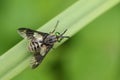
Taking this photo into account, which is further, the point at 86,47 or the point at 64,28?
the point at 86,47

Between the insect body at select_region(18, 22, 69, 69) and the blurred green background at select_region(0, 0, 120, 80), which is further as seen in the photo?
the blurred green background at select_region(0, 0, 120, 80)

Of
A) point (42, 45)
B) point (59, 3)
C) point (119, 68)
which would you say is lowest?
point (119, 68)

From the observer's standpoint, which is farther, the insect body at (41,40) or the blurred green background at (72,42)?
the blurred green background at (72,42)

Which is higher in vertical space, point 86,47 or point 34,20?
point 34,20

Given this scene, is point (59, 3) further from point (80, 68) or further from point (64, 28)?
point (64, 28)

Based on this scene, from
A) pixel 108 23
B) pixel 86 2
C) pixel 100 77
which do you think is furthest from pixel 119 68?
pixel 86 2

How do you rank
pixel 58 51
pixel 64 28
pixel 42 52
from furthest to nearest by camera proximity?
1. pixel 58 51
2. pixel 42 52
3. pixel 64 28

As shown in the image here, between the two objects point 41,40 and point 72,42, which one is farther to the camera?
point 72,42

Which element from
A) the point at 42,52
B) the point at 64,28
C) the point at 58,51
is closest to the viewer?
the point at 64,28
